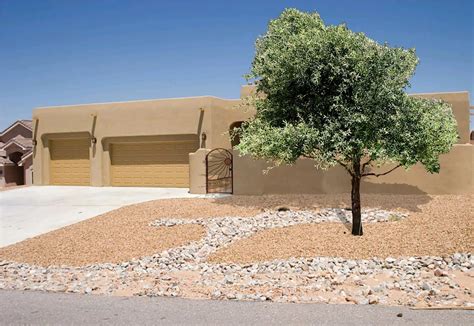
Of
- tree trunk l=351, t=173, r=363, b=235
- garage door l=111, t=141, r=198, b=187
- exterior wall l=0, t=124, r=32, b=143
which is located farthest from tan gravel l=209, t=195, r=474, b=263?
exterior wall l=0, t=124, r=32, b=143

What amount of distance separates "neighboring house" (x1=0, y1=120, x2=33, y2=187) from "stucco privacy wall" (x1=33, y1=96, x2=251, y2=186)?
762cm

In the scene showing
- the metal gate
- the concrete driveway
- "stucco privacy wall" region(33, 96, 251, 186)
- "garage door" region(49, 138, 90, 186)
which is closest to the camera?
the concrete driveway

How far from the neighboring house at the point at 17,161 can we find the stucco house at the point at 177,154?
25.9 feet

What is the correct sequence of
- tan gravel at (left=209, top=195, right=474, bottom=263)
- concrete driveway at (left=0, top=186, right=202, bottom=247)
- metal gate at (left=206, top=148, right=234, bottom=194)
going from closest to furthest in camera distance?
tan gravel at (left=209, top=195, right=474, bottom=263) → concrete driveway at (left=0, top=186, right=202, bottom=247) → metal gate at (left=206, top=148, right=234, bottom=194)

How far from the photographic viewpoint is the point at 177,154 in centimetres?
2231

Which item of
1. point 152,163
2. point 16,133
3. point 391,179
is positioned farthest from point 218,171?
point 16,133

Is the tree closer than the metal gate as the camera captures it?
Yes

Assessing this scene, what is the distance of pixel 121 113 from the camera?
74.5 feet

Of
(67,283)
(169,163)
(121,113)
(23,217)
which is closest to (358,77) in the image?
(67,283)

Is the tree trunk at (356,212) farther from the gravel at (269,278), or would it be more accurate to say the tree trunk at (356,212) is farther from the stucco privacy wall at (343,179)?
the stucco privacy wall at (343,179)

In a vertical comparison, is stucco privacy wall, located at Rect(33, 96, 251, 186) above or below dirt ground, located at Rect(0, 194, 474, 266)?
above

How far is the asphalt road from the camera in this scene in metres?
5.34

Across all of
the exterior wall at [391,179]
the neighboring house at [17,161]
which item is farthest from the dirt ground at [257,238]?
the neighboring house at [17,161]

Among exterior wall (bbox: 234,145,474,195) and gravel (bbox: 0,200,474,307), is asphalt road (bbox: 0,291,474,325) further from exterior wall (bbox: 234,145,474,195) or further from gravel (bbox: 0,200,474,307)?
exterior wall (bbox: 234,145,474,195)
